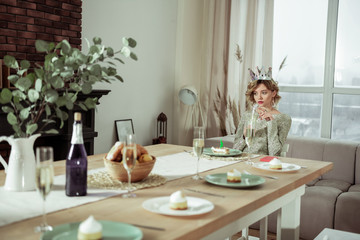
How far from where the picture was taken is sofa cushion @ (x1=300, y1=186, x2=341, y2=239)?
3.11 metres

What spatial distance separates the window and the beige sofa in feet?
2.79

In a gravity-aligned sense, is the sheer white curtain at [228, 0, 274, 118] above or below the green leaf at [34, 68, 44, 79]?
above

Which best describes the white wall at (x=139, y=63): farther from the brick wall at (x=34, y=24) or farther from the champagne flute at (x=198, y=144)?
the champagne flute at (x=198, y=144)

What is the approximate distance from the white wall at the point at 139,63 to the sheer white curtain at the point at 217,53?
0.42 feet

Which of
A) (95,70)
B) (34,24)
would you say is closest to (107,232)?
(95,70)

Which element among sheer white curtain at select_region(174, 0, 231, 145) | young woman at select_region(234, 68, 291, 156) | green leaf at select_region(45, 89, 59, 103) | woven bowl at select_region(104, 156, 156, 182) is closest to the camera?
green leaf at select_region(45, 89, 59, 103)

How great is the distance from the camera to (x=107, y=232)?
1087 millimetres

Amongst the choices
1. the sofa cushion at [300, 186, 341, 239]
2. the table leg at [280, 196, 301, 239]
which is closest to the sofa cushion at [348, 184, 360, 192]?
the sofa cushion at [300, 186, 341, 239]

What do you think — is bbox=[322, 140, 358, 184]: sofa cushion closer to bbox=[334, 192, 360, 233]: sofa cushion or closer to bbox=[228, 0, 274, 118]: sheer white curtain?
bbox=[334, 192, 360, 233]: sofa cushion

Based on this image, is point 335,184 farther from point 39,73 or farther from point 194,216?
point 39,73

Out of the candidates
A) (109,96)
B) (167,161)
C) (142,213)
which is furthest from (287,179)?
(109,96)

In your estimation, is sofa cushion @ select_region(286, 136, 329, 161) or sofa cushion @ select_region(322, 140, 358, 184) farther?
sofa cushion @ select_region(286, 136, 329, 161)

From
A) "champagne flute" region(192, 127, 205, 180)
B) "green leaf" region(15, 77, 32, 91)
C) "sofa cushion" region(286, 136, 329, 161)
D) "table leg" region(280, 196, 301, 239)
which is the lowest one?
"table leg" region(280, 196, 301, 239)

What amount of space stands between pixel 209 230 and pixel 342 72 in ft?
12.2
